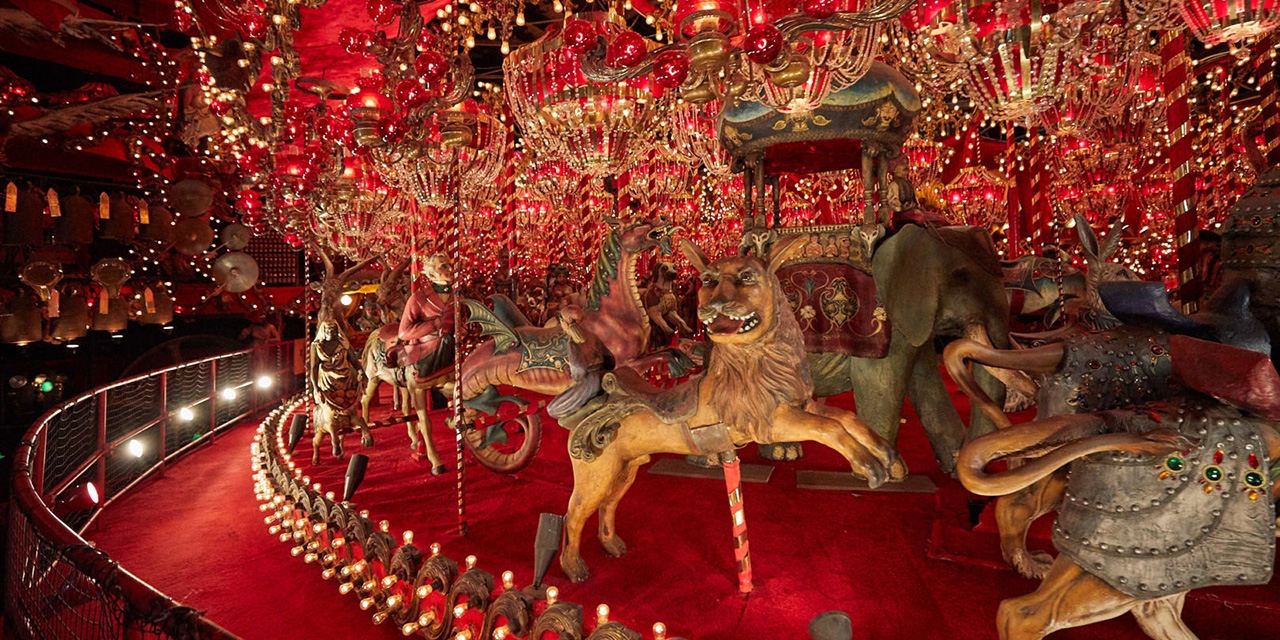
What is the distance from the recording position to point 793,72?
70.1 inches

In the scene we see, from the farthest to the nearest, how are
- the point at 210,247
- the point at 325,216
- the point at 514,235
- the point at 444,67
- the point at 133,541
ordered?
1. the point at 514,235
2. the point at 210,247
3. the point at 325,216
4. the point at 133,541
5. the point at 444,67

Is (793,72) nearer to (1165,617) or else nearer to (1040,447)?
(1040,447)

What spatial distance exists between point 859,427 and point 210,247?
1196cm

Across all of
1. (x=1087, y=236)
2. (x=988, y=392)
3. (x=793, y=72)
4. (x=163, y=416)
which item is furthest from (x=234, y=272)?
(x=1087, y=236)

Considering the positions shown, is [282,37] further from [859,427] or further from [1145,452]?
[1145,452]

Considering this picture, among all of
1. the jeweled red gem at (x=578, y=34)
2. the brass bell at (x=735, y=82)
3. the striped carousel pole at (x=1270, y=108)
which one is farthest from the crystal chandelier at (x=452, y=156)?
the striped carousel pole at (x=1270, y=108)

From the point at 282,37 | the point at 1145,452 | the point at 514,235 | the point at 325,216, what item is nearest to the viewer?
the point at 1145,452

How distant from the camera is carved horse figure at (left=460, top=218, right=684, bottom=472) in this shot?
3.85 meters

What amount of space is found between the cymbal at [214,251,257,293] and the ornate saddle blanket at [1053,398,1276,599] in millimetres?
11934

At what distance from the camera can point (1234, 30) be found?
190 cm

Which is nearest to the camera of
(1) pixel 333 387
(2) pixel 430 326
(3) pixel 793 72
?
(3) pixel 793 72

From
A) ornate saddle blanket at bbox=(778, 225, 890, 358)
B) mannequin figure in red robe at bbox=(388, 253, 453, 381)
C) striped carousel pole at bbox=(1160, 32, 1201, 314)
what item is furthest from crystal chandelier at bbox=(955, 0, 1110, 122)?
mannequin figure in red robe at bbox=(388, 253, 453, 381)

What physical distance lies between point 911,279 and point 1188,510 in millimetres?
2428

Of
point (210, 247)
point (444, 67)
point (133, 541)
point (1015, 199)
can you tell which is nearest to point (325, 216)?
point (133, 541)
